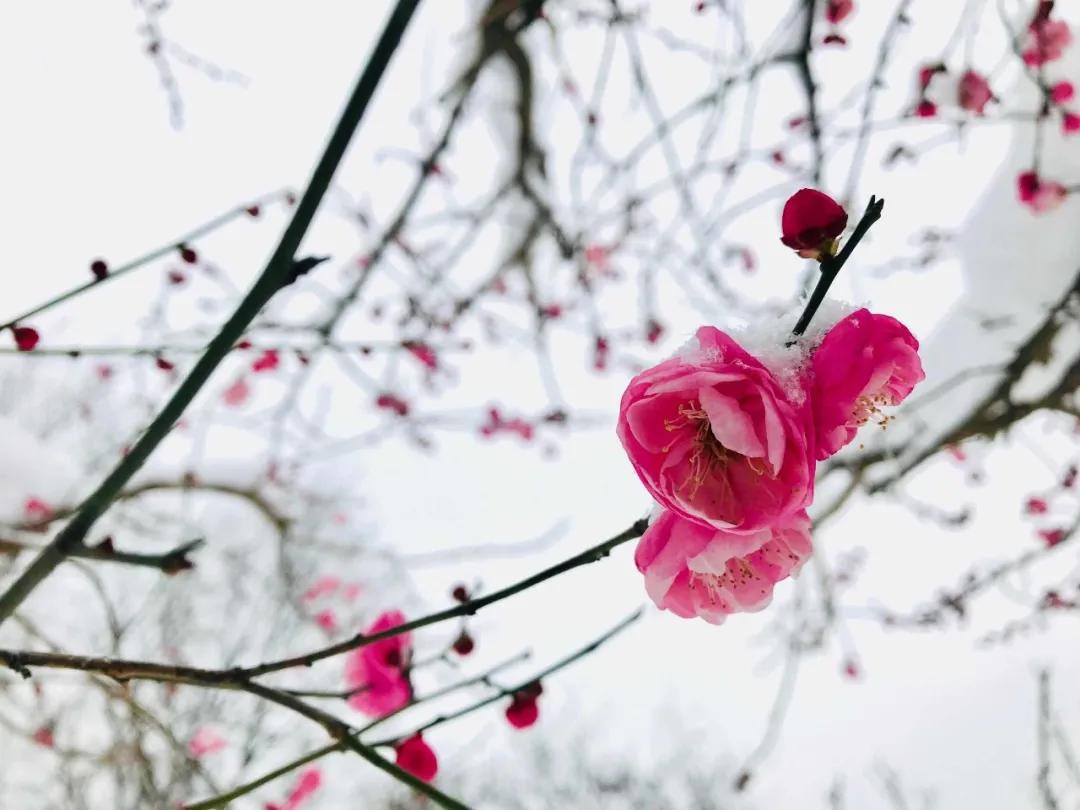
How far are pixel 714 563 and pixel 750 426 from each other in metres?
0.11

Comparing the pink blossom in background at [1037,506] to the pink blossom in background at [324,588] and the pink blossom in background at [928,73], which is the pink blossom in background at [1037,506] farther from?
the pink blossom in background at [324,588]

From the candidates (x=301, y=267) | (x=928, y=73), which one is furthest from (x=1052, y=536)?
(x=301, y=267)

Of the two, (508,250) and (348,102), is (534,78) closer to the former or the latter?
(508,250)

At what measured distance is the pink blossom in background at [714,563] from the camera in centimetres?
57

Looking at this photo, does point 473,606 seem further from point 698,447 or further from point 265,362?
point 265,362

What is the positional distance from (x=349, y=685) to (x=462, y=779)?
8666mm

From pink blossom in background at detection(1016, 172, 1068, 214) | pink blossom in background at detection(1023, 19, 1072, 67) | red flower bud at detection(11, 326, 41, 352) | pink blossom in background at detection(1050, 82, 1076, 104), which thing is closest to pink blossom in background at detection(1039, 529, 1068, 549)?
pink blossom in background at detection(1016, 172, 1068, 214)

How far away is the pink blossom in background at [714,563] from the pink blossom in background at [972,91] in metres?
1.69

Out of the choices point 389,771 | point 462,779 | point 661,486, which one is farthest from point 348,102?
point 462,779

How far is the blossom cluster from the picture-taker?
54 centimetres

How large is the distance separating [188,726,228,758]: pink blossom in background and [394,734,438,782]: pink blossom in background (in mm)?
2994

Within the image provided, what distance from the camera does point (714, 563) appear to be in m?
0.57

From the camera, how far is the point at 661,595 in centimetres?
60

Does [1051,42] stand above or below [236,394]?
below
